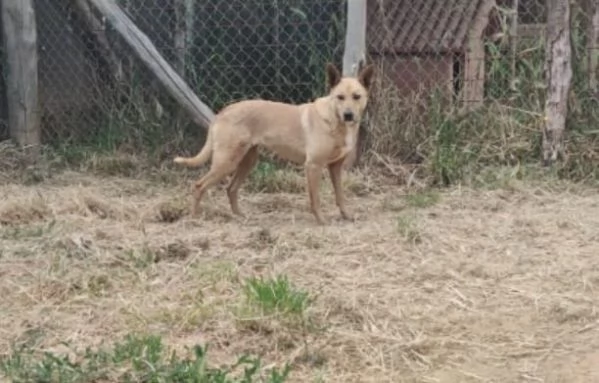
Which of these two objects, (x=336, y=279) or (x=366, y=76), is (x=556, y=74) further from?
(x=336, y=279)

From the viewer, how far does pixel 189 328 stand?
3621 millimetres

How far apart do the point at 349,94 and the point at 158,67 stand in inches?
78.2

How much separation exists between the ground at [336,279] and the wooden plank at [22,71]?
3.49ft

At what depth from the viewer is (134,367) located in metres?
3.12

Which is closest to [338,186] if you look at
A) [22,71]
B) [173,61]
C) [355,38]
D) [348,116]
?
[348,116]

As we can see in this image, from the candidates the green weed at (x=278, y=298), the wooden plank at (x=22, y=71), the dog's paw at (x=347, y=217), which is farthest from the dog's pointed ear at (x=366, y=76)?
the wooden plank at (x=22, y=71)

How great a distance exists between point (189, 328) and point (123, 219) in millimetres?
2210

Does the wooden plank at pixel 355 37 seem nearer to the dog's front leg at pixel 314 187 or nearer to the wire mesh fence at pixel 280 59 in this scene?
the wire mesh fence at pixel 280 59

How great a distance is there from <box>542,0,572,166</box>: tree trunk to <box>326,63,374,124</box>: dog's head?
5.63ft

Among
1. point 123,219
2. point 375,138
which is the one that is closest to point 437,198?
point 375,138

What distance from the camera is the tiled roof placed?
7168 mm

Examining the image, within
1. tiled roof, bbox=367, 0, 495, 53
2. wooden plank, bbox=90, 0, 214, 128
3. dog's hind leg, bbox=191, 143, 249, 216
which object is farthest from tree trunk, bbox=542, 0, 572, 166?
wooden plank, bbox=90, 0, 214, 128

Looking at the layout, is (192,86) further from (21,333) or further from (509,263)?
(21,333)

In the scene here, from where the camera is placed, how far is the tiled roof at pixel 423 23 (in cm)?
717
